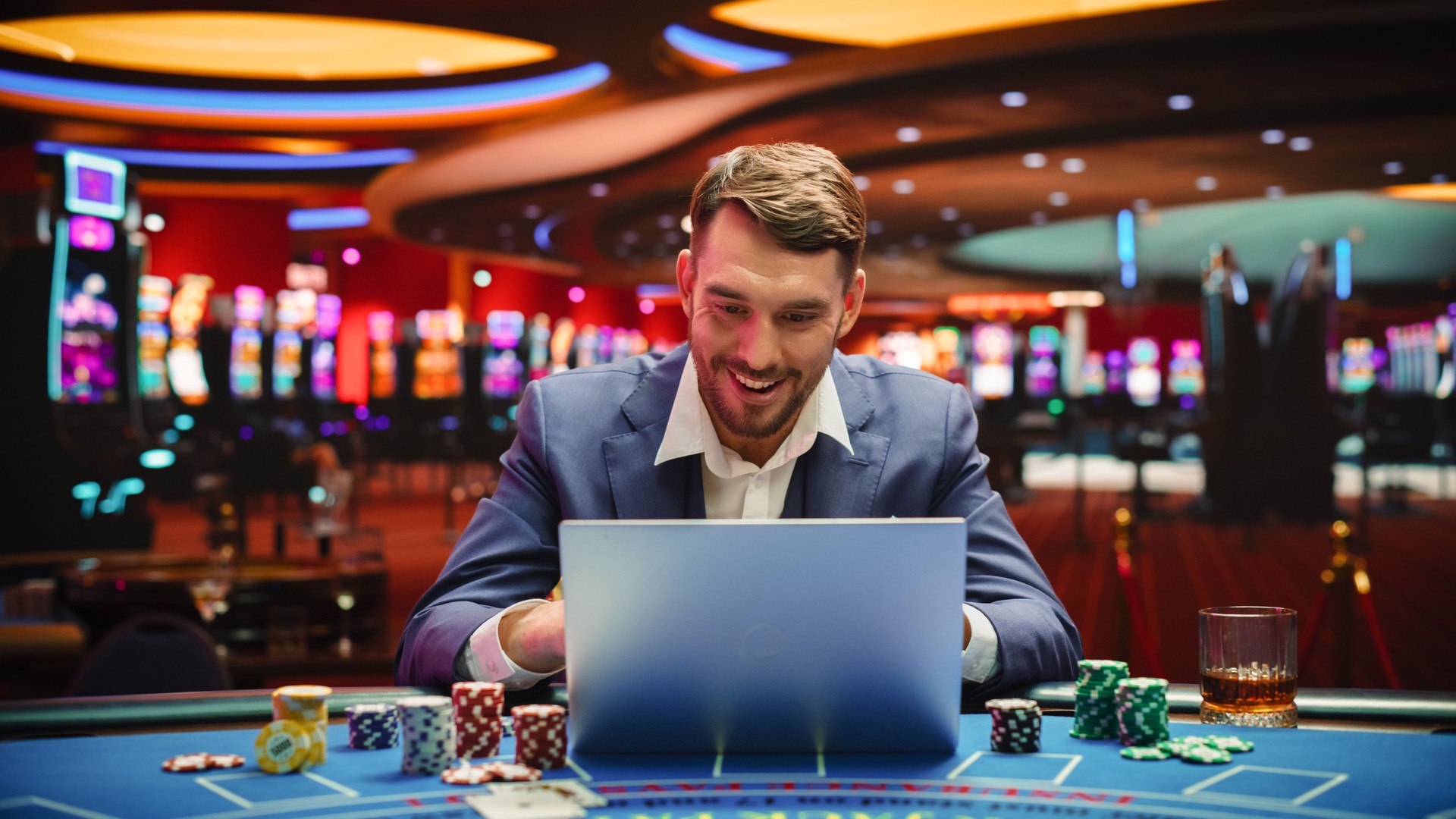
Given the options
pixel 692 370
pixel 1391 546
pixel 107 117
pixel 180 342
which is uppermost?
pixel 107 117

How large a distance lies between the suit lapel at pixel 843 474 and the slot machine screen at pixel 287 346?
1096 centimetres

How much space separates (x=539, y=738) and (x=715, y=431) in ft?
1.98

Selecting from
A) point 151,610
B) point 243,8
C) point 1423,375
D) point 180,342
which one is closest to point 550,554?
Result: point 151,610

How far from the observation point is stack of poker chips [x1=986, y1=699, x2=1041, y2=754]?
1.03 meters

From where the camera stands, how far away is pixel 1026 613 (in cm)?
133

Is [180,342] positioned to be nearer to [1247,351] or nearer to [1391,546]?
[1247,351]

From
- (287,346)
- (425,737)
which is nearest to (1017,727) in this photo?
(425,737)

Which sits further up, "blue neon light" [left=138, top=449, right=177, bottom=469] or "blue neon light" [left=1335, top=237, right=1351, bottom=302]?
"blue neon light" [left=1335, top=237, right=1351, bottom=302]

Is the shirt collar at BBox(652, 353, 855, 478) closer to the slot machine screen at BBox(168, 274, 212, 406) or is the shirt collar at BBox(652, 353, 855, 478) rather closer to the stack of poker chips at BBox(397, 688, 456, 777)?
the stack of poker chips at BBox(397, 688, 456, 777)

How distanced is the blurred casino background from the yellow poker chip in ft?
4.09

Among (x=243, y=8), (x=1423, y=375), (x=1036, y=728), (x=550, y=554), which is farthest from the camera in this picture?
(x=1423, y=375)

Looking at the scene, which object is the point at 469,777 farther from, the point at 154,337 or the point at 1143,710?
the point at 154,337

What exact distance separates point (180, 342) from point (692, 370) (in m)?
9.65

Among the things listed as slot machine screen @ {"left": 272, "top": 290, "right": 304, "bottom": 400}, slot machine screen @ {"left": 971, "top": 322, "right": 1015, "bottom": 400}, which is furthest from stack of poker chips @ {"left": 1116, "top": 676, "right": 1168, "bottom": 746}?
slot machine screen @ {"left": 971, "top": 322, "right": 1015, "bottom": 400}
